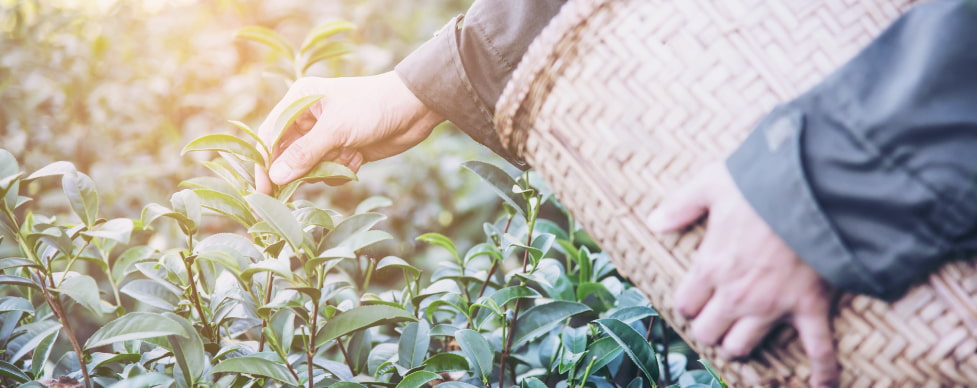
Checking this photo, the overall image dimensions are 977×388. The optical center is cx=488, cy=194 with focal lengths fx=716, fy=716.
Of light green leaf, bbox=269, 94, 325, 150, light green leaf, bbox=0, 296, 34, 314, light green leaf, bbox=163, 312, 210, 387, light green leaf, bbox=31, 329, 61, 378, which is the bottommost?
light green leaf, bbox=163, 312, 210, 387

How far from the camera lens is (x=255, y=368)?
94 centimetres

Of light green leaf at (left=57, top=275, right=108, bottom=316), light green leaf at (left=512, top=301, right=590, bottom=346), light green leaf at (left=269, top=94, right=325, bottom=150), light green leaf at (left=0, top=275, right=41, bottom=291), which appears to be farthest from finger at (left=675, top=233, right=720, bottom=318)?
light green leaf at (left=0, top=275, right=41, bottom=291)

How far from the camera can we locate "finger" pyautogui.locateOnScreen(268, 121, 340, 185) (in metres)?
1.11

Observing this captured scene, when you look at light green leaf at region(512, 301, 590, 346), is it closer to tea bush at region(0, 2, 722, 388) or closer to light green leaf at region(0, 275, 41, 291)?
tea bush at region(0, 2, 722, 388)

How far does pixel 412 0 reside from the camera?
3.24 m

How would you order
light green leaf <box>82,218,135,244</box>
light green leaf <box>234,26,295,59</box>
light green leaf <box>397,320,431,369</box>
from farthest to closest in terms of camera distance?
light green leaf <box>234,26,295,59</box>
light green leaf <box>397,320,431,369</box>
light green leaf <box>82,218,135,244</box>

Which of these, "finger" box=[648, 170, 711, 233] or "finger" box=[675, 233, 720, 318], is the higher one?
"finger" box=[648, 170, 711, 233]

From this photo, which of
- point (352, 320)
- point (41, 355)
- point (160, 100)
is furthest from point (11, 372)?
point (160, 100)

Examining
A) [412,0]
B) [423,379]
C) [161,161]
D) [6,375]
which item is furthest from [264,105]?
[423,379]

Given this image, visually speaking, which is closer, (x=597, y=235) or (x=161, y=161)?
(x=597, y=235)

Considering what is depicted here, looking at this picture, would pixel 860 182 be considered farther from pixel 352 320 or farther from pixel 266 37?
pixel 266 37

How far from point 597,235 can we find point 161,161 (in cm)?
191

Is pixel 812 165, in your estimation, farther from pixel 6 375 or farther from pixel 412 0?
pixel 412 0

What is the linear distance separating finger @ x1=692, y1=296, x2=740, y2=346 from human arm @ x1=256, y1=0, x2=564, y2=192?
0.48m
